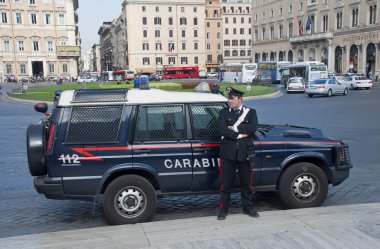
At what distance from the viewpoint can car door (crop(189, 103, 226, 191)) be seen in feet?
18.2

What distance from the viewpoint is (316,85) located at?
31734 mm

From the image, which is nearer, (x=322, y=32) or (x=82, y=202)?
(x=82, y=202)

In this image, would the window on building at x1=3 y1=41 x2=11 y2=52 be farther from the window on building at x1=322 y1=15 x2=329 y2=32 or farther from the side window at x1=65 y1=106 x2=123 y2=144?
the side window at x1=65 y1=106 x2=123 y2=144

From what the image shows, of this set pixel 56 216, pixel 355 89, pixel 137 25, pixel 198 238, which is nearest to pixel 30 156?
pixel 56 216

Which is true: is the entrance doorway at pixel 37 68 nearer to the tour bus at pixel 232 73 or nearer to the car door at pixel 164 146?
the tour bus at pixel 232 73

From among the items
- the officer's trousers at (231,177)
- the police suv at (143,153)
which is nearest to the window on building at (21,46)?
the police suv at (143,153)

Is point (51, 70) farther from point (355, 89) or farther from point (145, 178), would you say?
point (145, 178)

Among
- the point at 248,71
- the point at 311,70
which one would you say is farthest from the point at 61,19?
the point at 311,70

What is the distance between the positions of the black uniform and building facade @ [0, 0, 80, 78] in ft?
265

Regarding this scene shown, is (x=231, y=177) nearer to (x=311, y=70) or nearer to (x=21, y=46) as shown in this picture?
(x=311, y=70)

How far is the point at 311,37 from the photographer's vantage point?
72312 millimetres

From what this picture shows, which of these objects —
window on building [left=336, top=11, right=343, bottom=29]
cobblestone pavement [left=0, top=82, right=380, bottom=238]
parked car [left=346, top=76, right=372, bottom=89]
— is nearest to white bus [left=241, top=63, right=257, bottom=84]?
parked car [left=346, top=76, right=372, bottom=89]

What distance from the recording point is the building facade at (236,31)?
120 metres

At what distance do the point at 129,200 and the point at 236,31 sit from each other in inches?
4744
